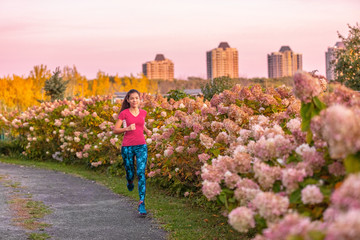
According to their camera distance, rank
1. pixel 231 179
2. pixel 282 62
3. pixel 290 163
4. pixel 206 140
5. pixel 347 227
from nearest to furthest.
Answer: pixel 347 227 < pixel 290 163 < pixel 231 179 < pixel 206 140 < pixel 282 62

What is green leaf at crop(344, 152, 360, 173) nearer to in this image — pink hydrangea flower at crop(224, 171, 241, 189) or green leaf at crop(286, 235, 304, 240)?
green leaf at crop(286, 235, 304, 240)

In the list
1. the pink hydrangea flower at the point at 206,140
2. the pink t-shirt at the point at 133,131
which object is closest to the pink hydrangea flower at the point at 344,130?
the pink hydrangea flower at the point at 206,140

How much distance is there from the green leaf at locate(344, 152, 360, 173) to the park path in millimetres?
4373

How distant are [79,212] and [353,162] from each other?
6.41 meters

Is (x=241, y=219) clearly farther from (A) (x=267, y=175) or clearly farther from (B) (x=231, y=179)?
(B) (x=231, y=179)

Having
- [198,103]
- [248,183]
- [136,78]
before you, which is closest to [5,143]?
[198,103]

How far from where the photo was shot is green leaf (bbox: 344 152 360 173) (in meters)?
2.66

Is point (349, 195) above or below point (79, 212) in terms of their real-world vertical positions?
above

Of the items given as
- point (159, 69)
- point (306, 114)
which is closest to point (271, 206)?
point (306, 114)

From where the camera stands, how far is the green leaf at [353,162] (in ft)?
8.73

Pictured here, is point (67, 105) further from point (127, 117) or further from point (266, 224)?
point (266, 224)

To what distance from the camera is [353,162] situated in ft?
8.77

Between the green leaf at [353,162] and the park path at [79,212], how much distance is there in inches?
172

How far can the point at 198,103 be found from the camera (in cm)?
986
